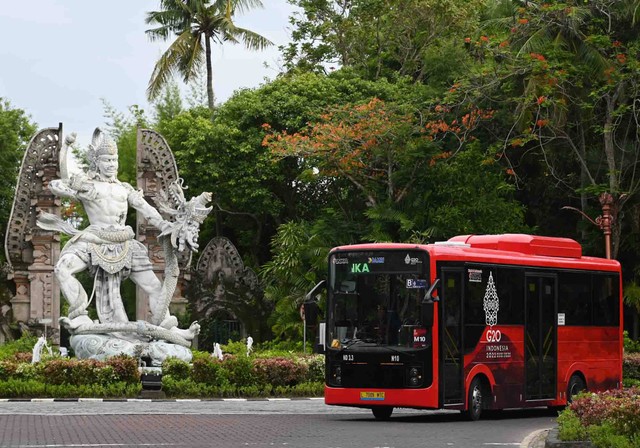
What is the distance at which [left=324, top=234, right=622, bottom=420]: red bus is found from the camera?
22.0 metres

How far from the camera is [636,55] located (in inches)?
1491

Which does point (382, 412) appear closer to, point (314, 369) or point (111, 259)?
point (314, 369)

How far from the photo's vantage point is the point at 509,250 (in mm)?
24891

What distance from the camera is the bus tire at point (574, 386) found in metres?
25.4

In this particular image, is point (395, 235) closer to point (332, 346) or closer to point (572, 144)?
point (572, 144)

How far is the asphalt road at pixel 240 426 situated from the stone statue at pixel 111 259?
6309 mm

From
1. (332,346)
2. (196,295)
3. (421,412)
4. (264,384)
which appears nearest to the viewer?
(332,346)

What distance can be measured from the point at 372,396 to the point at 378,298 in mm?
1611

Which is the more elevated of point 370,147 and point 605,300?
point 370,147

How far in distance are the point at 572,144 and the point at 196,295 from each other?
15.9 m

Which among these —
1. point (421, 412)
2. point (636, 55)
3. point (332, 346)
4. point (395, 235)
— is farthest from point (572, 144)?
point (332, 346)

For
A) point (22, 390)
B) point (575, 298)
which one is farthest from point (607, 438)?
point (22, 390)

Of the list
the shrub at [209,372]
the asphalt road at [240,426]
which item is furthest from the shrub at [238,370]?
the asphalt road at [240,426]

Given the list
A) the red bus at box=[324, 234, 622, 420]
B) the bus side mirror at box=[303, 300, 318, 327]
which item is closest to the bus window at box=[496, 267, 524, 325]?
the red bus at box=[324, 234, 622, 420]
